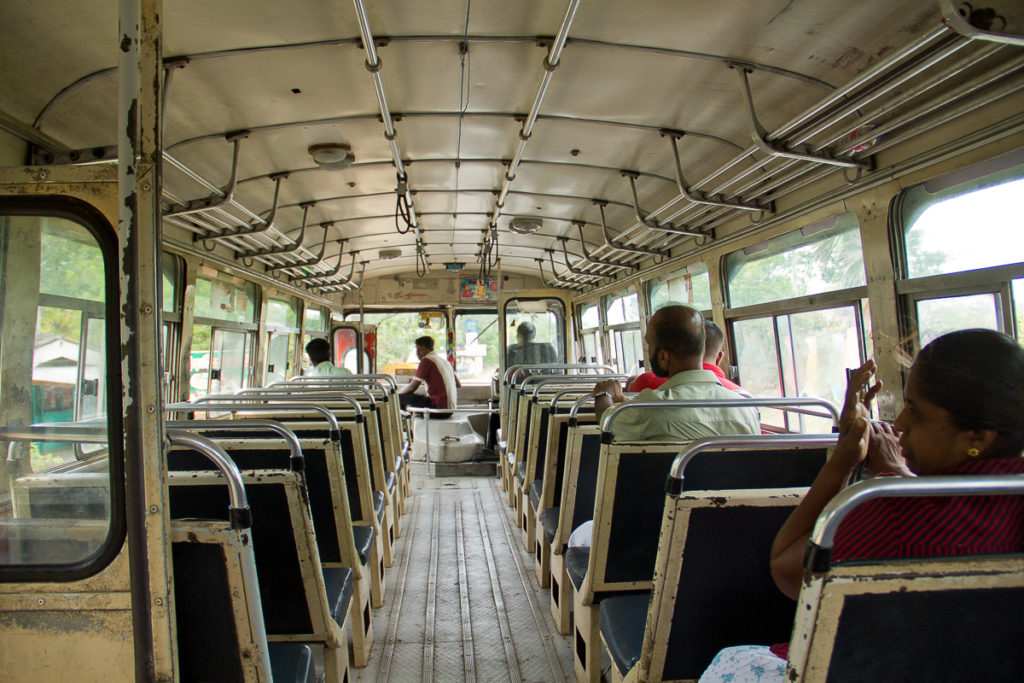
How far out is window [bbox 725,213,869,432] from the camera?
347 centimetres

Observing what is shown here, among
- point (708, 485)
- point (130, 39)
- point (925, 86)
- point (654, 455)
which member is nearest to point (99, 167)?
point (130, 39)

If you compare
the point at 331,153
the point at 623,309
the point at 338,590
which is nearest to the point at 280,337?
the point at 331,153

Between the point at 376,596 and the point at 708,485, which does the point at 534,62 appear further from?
the point at 376,596

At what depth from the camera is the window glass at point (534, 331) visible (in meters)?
7.84

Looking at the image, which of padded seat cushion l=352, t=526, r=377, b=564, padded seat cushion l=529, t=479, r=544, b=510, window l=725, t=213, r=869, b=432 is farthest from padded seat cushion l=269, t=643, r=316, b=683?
window l=725, t=213, r=869, b=432

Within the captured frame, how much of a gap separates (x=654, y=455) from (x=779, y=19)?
6.23ft

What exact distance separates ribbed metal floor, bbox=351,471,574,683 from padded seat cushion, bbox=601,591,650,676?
0.75m

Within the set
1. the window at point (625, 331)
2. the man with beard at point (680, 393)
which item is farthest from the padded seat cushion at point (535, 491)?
the window at point (625, 331)

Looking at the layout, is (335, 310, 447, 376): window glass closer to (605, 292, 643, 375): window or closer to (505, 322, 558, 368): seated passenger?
(505, 322, 558, 368): seated passenger

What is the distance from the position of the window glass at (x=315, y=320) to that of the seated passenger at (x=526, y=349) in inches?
129

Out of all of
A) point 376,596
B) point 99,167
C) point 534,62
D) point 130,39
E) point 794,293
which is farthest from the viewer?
point 794,293

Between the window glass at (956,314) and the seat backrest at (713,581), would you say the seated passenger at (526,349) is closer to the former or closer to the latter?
the window glass at (956,314)

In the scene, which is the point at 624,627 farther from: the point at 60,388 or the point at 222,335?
the point at 222,335

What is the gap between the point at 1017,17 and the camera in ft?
6.45
